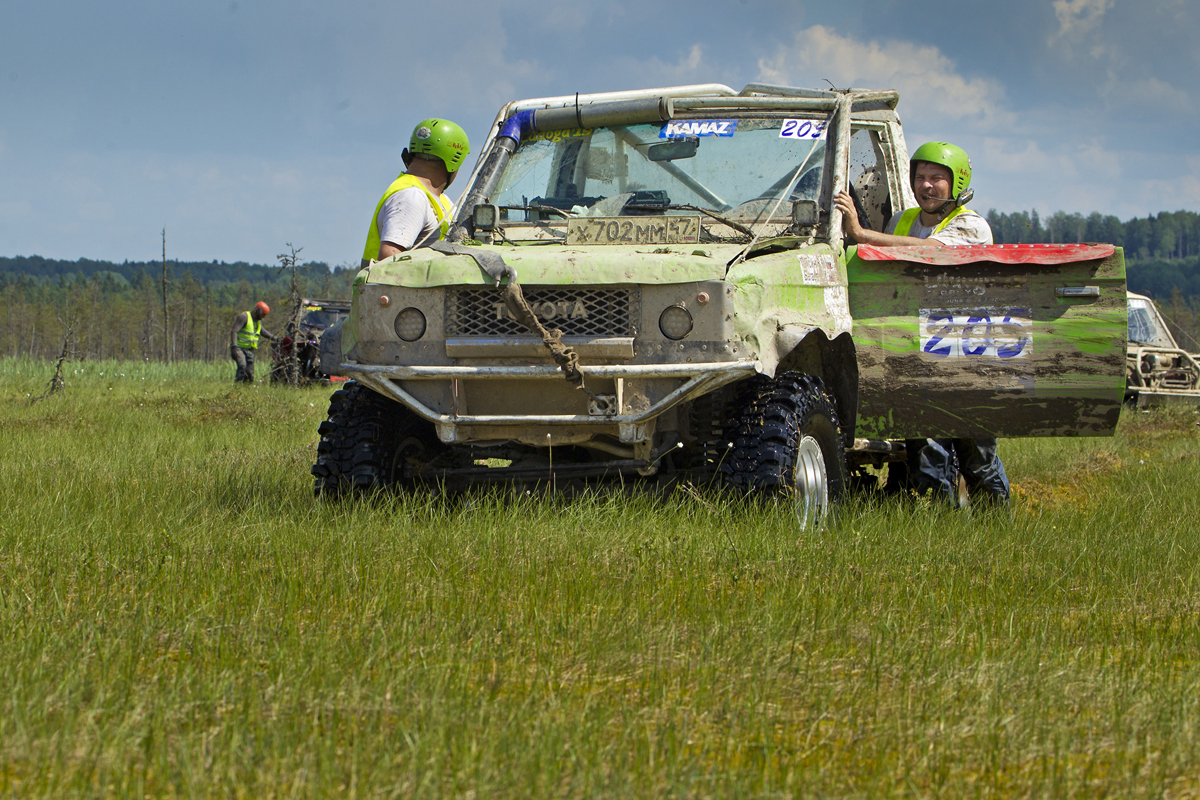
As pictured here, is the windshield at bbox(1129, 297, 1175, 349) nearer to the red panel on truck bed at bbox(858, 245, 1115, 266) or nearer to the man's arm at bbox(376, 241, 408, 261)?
the red panel on truck bed at bbox(858, 245, 1115, 266)

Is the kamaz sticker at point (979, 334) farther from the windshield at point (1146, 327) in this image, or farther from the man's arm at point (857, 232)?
the windshield at point (1146, 327)

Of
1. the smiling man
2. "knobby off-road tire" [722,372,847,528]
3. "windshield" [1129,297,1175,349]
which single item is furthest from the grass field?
"windshield" [1129,297,1175,349]

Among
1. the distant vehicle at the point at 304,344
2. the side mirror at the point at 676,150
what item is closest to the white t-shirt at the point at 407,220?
the side mirror at the point at 676,150

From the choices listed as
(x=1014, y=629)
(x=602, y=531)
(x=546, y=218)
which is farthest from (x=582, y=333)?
(x=1014, y=629)

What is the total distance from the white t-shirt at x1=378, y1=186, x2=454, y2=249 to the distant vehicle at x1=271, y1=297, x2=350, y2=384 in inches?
601

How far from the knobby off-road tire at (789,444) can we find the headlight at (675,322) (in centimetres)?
60

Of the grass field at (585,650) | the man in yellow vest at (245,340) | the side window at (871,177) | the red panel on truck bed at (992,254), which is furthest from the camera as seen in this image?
the man in yellow vest at (245,340)

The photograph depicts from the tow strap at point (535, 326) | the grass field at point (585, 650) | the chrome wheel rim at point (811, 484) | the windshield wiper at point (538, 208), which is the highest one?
the windshield wiper at point (538, 208)

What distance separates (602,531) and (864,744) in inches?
90.1

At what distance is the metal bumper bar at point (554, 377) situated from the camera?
4.66 meters

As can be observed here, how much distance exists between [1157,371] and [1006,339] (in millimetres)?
10709

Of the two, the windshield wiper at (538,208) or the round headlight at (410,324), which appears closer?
the round headlight at (410,324)

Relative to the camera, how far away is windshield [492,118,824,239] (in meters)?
6.00

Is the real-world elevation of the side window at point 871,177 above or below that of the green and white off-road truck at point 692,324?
above
